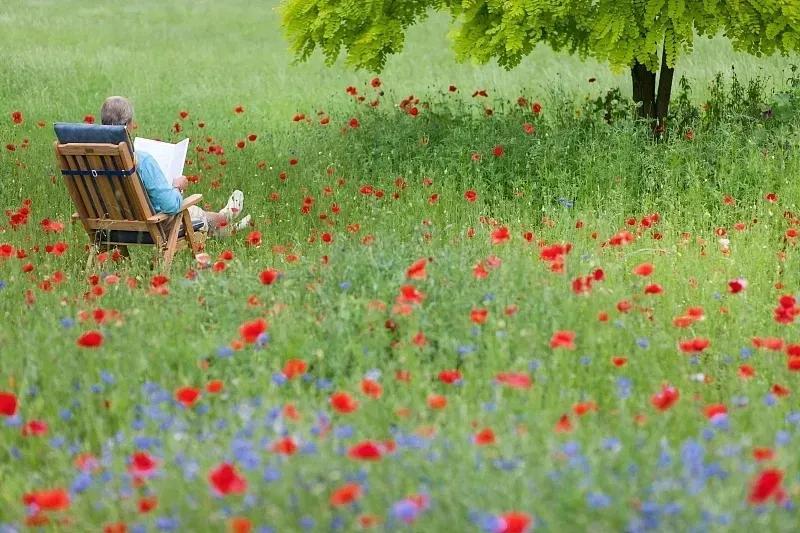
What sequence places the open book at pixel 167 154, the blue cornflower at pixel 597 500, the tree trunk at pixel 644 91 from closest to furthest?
1. the blue cornflower at pixel 597 500
2. the open book at pixel 167 154
3. the tree trunk at pixel 644 91

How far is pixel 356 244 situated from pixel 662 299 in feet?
5.84

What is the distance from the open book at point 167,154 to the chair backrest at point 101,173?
1.40 feet

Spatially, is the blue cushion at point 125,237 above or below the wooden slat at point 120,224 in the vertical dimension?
below

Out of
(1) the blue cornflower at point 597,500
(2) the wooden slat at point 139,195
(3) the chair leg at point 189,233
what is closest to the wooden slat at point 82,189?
(2) the wooden slat at point 139,195

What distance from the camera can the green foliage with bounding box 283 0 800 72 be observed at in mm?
7688

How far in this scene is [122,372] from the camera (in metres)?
4.10

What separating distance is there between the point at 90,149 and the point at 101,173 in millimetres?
200

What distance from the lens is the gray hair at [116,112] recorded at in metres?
6.25

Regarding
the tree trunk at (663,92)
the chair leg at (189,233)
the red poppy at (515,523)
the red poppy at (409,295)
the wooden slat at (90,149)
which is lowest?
the tree trunk at (663,92)

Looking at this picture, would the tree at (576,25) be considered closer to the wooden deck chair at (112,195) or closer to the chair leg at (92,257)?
the wooden deck chair at (112,195)

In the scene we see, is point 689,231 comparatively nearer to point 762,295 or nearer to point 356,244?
point 762,295

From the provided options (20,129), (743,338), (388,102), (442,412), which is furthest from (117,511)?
→ (388,102)

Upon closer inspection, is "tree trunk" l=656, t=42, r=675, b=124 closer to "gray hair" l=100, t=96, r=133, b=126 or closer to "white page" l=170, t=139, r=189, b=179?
"white page" l=170, t=139, r=189, b=179

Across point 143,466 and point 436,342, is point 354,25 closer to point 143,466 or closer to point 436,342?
point 436,342
